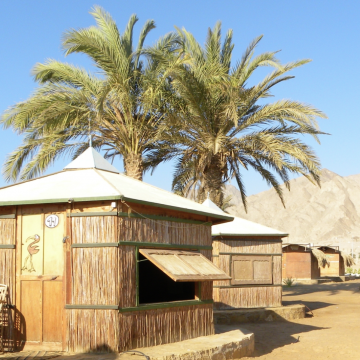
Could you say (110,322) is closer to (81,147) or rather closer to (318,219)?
(81,147)

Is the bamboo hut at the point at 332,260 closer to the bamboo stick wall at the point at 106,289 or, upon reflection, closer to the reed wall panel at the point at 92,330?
the bamboo stick wall at the point at 106,289

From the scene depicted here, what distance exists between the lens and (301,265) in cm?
3538

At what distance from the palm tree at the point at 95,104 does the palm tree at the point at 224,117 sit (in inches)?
34.5

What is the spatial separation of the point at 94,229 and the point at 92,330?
64.9 inches

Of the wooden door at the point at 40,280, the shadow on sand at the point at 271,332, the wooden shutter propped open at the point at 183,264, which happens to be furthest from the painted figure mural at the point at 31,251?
the shadow on sand at the point at 271,332

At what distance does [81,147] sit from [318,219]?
98682 mm

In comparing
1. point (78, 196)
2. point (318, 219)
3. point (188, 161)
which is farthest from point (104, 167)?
point (318, 219)

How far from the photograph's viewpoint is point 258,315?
16469mm

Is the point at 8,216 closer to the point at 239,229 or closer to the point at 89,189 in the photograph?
the point at 89,189

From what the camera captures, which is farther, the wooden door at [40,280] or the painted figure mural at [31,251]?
the painted figure mural at [31,251]

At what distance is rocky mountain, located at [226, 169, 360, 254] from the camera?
106m

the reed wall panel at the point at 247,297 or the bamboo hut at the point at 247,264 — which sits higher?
the bamboo hut at the point at 247,264

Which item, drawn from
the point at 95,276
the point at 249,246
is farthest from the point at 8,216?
the point at 249,246

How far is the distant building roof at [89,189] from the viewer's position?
9471mm
